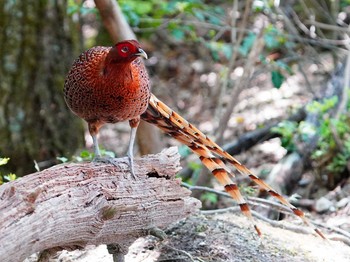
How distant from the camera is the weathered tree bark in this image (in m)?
3.03

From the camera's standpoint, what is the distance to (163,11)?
690 cm

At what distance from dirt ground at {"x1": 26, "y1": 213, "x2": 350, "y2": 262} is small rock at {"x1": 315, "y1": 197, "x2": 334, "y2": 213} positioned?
1.50 metres

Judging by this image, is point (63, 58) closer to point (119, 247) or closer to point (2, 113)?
point (2, 113)

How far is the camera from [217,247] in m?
4.33

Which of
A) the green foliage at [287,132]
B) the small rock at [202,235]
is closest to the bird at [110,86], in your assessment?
the small rock at [202,235]

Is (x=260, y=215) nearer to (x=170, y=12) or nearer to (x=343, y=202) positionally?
(x=343, y=202)

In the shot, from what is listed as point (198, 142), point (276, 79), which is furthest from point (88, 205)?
point (276, 79)

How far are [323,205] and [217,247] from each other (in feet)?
7.80

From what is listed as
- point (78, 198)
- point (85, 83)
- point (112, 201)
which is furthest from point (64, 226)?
point (85, 83)

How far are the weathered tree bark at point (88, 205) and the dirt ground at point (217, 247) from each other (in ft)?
1.21

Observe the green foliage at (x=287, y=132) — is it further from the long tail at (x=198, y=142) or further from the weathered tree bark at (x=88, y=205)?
the weathered tree bark at (x=88, y=205)

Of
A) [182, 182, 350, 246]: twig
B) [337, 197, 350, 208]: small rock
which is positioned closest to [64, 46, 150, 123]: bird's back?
[182, 182, 350, 246]: twig

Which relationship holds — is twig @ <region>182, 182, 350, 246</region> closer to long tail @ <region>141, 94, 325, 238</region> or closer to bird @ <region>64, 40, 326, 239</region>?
long tail @ <region>141, 94, 325, 238</region>

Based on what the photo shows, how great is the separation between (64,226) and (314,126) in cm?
419
